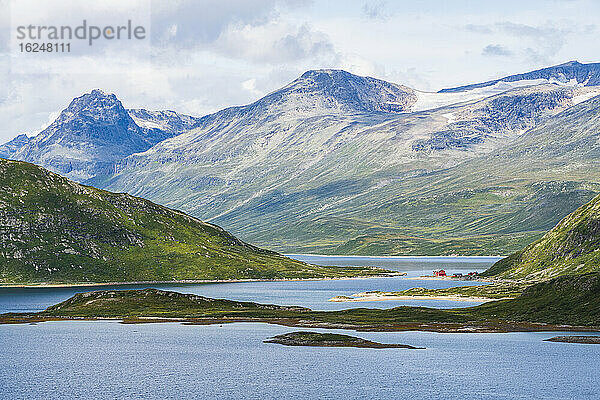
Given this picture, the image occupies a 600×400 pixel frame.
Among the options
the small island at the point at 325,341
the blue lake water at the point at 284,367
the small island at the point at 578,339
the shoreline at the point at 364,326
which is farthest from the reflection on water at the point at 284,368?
the shoreline at the point at 364,326

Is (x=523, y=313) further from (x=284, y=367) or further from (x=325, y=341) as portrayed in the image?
(x=284, y=367)

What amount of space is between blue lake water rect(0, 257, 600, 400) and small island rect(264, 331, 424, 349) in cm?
404

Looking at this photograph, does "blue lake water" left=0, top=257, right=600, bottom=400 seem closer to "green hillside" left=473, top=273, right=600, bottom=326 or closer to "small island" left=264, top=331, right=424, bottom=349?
"small island" left=264, top=331, right=424, bottom=349

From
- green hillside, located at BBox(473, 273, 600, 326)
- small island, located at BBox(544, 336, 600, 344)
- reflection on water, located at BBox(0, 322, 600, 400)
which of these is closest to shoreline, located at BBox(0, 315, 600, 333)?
green hillside, located at BBox(473, 273, 600, 326)

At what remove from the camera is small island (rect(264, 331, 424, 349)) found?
472ft

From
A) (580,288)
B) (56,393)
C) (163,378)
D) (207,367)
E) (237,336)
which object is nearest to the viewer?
(56,393)

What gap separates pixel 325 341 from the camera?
148 meters

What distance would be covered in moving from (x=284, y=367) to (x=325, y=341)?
2765cm

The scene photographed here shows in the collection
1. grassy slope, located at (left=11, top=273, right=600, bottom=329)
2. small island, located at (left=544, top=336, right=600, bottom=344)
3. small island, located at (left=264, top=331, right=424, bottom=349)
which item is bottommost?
small island, located at (left=544, top=336, right=600, bottom=344)

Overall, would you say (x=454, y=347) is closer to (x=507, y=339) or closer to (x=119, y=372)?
(x=507, y=339)

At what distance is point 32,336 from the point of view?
159 meters

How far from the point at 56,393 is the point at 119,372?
57.3ft

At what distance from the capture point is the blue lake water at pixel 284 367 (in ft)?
339

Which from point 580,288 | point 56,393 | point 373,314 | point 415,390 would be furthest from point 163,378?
point 580,288
